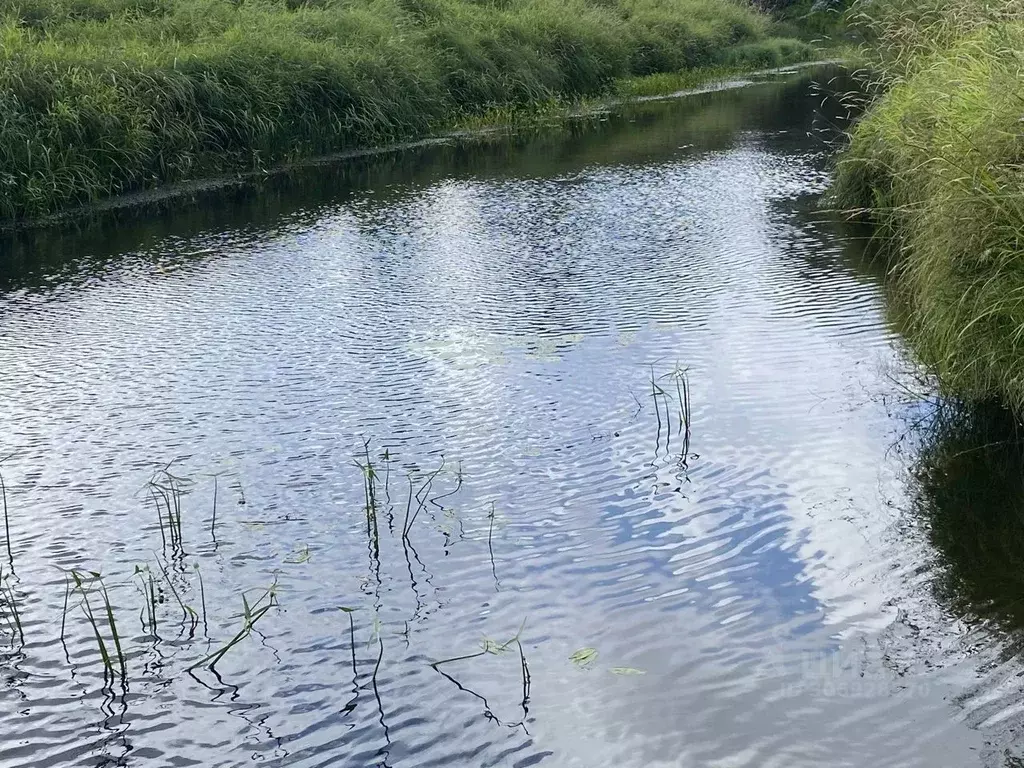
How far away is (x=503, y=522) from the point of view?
442 centimetres

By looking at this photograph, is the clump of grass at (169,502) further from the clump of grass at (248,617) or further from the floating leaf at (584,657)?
the floating leaf at (584,657)

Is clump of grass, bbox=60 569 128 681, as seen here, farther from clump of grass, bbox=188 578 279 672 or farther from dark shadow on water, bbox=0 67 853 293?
dark shadow on water, bbox=0 67 853 293

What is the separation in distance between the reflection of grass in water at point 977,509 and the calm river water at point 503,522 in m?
0.02

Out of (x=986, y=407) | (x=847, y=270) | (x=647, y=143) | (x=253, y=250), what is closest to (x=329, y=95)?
(x=647, y=143)

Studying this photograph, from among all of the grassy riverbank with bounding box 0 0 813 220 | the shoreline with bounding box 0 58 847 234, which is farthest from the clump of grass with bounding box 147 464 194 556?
the grassy riverbank with bounding box 0 0 813 220

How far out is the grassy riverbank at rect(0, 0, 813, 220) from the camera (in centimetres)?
1136

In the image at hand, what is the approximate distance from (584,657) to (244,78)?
1128 cm

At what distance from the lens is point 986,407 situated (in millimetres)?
5109

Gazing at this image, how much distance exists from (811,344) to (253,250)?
492cm

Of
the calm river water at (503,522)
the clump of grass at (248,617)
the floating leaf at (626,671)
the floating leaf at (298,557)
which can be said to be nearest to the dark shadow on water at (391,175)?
the calm river water at (503,522)

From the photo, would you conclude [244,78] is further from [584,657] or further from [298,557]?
[584,657]

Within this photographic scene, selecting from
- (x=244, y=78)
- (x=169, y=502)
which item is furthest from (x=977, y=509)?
(x=244, y=78)

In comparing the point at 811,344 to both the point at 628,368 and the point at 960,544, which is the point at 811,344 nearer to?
the point at 628,368

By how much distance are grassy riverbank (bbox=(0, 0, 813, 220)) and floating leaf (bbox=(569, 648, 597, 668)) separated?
879 centimetres
